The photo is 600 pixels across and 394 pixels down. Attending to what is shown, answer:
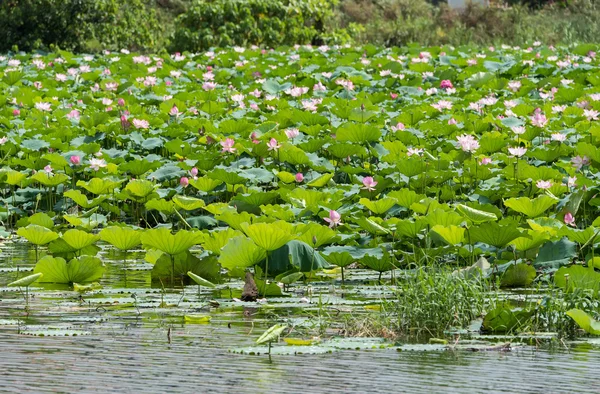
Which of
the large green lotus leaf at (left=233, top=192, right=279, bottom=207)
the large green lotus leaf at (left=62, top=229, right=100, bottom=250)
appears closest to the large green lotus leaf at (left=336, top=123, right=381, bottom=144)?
the large green lotus leaf at (left=233, top=192, right=279, bottom=207)

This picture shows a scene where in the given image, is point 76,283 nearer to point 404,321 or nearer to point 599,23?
point 404,321

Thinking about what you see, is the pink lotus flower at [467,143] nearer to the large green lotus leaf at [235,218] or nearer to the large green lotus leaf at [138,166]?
the large green lotus leaf at [235,218]

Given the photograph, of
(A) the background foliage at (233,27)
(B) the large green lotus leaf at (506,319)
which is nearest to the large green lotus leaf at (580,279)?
(B) the large green lotus leaf at (506,319)

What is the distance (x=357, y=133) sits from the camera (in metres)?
8.20

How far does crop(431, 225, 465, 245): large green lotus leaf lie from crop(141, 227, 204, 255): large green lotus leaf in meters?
1.06

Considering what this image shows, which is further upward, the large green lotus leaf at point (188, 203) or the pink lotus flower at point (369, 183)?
the pink lotus flower at point (369, 183)

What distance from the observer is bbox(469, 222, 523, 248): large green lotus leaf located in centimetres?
512

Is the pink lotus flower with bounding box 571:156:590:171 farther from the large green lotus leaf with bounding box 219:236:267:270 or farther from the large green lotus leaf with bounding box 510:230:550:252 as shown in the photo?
the large green lotus leaf with bounding box 219:236:267:270

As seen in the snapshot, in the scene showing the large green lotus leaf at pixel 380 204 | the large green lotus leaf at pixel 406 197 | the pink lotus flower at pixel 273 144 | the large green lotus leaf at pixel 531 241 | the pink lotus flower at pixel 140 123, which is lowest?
the large green lotus leaf at pixel 531 241

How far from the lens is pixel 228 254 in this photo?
495 cm

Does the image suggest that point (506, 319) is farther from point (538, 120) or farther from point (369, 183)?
point (538, 120)

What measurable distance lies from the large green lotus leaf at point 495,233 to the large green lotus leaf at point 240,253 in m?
0.98

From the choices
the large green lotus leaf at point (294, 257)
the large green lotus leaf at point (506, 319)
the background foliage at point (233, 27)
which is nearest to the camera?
the large green lotus leaf at point (506, 319)

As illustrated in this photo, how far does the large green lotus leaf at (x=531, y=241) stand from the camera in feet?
16.9
